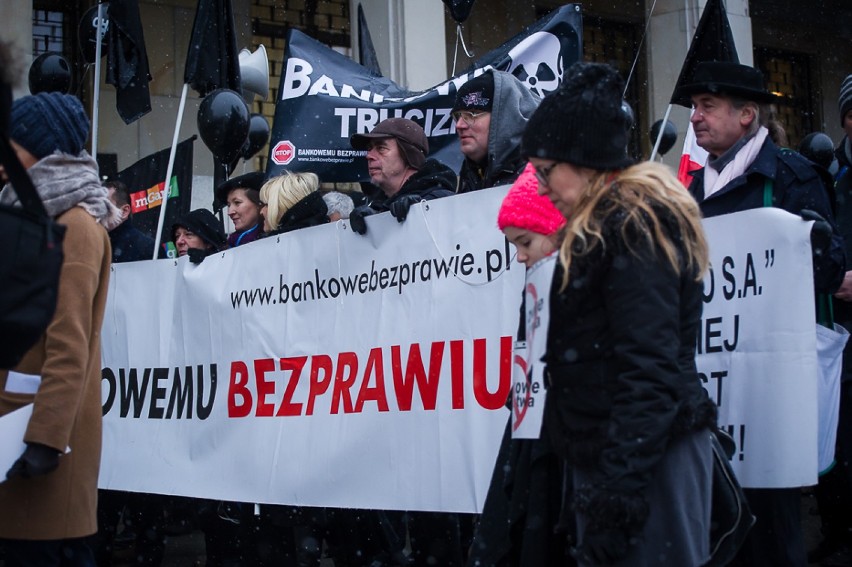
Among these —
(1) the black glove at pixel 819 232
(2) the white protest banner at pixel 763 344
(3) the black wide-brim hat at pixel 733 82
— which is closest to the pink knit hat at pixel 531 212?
(2) the white protest banner at pixel 763 344

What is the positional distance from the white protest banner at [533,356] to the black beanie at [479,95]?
1.75 m

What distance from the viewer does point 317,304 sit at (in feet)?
17.2

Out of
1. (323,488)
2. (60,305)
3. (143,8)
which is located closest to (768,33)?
(143,8)

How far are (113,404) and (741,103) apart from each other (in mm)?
3690

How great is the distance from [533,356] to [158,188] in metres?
6.12

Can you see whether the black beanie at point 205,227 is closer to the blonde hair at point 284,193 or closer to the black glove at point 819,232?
the blonde hair at point 284,193

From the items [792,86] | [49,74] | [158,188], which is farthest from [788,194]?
[792,86]

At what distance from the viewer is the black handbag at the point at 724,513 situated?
299cm

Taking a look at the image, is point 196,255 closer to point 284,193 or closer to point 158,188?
point 284,193

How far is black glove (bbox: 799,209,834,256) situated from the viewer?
147 inches

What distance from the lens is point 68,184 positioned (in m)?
3.74

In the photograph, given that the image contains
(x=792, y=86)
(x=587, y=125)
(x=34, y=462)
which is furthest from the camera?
(x=792, y=86)

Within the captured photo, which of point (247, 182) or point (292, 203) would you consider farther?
point (247, 182)

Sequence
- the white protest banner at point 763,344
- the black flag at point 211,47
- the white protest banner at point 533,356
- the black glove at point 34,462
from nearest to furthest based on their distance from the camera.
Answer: the white protest banner at point 533,356
the black glove at point 34,462
the white protest banner at point 763,344
the black flag at point 211,47
